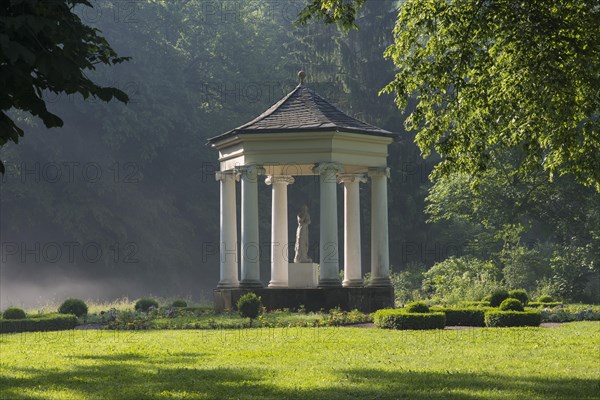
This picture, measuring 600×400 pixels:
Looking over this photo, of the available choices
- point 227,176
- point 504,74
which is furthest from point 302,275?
point 504,74

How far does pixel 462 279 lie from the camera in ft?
136

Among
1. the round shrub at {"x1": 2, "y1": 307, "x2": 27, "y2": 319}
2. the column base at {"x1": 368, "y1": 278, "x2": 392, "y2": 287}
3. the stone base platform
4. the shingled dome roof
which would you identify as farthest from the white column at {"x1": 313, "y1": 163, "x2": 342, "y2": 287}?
the round shrub at {"x1": 2, "y1": 307, "x2": 27, "y2": 319}

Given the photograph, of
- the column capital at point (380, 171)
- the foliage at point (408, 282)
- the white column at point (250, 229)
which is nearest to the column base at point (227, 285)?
the white column at point (250, 229)

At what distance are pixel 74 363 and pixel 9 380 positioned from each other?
2.28 m

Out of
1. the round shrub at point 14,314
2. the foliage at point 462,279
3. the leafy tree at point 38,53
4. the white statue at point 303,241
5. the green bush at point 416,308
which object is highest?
the leafy tree at point 38,53

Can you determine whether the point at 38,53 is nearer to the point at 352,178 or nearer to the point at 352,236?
the point at 352,236

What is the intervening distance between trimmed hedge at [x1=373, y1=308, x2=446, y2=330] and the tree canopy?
5.24m

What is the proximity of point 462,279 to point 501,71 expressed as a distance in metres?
24.1

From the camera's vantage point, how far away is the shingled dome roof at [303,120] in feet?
96.2

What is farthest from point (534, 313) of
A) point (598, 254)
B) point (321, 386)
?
point (598, 254)

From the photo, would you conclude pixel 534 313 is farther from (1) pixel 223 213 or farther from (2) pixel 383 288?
(1) pixel 223 213

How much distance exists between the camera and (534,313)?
24.3m

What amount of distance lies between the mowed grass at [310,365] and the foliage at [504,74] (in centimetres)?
399

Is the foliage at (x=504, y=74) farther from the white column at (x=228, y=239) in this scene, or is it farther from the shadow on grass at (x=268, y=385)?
the white column at (x=228, y=239)
